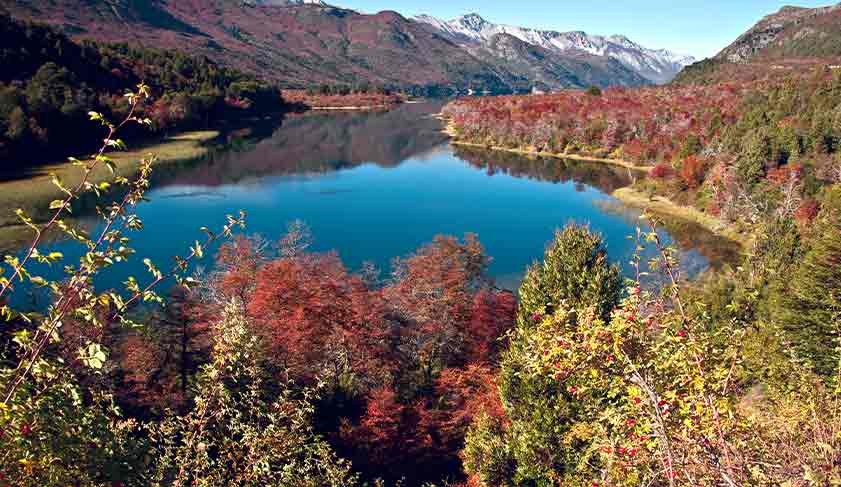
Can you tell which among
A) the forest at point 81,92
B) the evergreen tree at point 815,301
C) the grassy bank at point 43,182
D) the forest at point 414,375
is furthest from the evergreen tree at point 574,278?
the forest at point 81,92

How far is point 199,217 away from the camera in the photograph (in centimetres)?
6206

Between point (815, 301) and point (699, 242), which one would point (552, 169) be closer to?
point (699, 242)

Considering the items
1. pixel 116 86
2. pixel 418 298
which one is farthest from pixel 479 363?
pixel 116 86

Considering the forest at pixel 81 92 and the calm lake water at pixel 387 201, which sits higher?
the forest at pixel 81 92

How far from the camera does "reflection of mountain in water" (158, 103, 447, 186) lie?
8960 cm

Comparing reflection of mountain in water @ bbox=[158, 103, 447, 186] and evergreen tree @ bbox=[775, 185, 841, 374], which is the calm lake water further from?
evergreen tree @ bbox=[775, 185, 841, 374]

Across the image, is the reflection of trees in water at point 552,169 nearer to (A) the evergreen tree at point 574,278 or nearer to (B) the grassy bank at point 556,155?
(B) the grassy bank at point 556,155

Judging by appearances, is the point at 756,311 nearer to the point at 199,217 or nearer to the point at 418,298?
the point at 418,298

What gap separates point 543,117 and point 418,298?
11255cm

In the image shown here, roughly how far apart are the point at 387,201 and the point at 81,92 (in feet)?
225

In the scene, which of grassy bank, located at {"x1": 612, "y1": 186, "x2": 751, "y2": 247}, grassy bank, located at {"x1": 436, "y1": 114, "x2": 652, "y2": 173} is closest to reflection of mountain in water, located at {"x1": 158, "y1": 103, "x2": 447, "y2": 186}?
grassy bank, located at {"x1": 436, "y1": 114, "x2": 652, "y2": 173}

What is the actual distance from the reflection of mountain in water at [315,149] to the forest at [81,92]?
1248 centimetres

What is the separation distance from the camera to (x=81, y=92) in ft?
332

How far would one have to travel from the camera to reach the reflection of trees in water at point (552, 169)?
95188 mm
